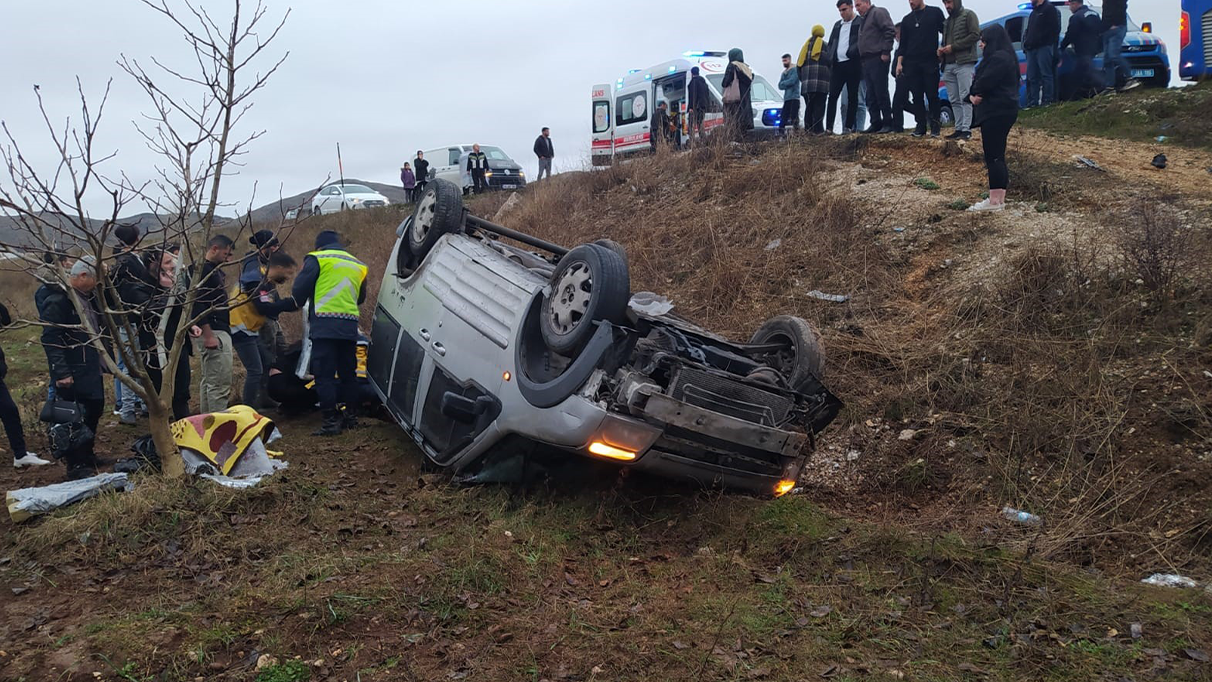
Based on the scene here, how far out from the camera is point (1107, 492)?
14.8ft

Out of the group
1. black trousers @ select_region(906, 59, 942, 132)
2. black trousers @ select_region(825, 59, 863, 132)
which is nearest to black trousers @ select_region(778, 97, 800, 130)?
black trousers @ select_region(825, 59, 863, 132)

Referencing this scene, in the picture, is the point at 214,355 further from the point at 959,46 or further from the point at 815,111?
the point at 815,111

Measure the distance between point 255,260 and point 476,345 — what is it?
3164 millimetres

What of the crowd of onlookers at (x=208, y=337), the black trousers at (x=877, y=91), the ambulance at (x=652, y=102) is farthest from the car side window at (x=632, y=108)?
the crowd of onlookers at (x=208, y=337)

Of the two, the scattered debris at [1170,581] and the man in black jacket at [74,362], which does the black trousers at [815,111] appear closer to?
the scattered debris at [1170,581]

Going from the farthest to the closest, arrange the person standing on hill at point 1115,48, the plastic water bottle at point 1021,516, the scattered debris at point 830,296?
the person standing on hill at point 1115,48 < the scattered debris at point 830,296 < the plastic water bottle at point 1021,516

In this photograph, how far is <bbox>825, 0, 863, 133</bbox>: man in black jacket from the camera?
10.2 metres

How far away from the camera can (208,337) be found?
6.23 metres

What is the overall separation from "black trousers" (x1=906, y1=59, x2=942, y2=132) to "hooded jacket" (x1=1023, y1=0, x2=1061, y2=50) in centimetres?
215

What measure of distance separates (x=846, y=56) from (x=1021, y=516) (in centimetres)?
745

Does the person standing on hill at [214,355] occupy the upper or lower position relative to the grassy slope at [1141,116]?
lower

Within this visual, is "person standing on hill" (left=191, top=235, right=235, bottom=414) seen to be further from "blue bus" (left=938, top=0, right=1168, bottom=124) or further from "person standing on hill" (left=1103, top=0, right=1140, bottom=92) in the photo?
"person standing on hill" (left=1103, top=0, right=1140, bottom=92)

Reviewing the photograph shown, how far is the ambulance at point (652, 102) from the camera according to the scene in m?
14.2

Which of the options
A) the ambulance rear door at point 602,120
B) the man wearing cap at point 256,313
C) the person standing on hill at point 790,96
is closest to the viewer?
the man wearing cap at point 256,313
